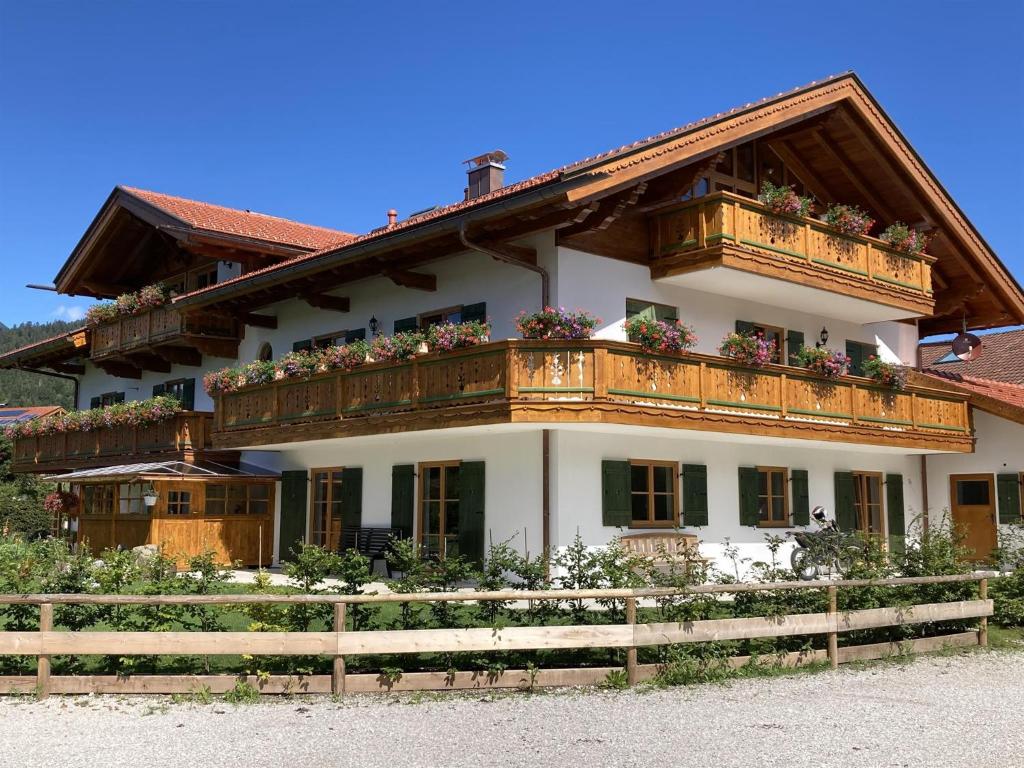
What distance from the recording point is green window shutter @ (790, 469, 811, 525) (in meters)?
20.2

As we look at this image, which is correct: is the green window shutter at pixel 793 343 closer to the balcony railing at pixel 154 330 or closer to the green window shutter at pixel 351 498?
the green window shutter at pixel 351 498

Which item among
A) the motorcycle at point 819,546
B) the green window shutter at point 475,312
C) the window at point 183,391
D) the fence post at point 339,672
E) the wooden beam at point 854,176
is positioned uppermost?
the wooden beam at point 854,176

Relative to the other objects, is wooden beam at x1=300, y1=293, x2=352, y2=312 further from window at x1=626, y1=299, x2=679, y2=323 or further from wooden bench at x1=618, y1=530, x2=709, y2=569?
wooden bench at x1=618, y1=530, x2=709, y2=569

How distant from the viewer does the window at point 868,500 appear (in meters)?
22.1

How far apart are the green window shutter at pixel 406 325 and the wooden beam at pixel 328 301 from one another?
1.94m

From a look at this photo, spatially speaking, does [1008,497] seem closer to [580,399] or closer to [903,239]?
[903,239]

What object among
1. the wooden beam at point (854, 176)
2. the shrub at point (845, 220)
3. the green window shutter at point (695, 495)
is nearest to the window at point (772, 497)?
the green window shutter at point (695, 495)

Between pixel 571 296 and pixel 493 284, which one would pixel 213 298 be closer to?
Answer: pixel 493 284

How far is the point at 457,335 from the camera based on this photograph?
15.8 meters

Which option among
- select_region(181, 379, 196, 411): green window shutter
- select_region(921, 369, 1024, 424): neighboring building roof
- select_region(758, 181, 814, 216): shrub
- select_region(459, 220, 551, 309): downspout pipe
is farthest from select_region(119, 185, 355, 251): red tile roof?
select_region(921, 369, 1024, 424): neighboring building roof

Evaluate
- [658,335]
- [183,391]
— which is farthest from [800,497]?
[183,391]

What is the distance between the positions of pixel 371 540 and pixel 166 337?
8.14 meters

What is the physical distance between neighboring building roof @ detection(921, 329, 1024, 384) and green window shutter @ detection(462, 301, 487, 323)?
47.6 ft

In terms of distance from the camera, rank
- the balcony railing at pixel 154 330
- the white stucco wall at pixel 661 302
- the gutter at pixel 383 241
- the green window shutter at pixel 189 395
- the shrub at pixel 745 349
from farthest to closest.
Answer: the green window shutter at pixel 189 395 < the balcony railing at pixel 154 330 < the shrub at pixel 745 349 < the white stucco wall at pixel 661 302 < the gutter at pixel 383 241
